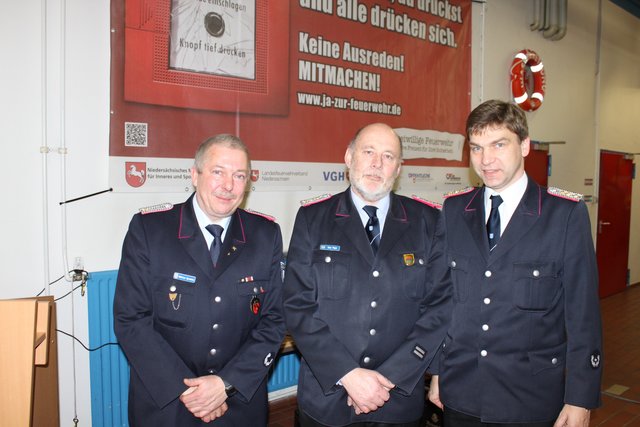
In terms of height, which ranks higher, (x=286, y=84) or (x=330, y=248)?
(x=286, y=84)

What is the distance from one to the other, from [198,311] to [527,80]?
202 inches

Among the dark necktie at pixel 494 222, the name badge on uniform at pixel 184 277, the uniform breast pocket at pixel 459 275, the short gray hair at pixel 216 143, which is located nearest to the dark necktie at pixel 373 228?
the uniform breast pocket at pixel 459 275

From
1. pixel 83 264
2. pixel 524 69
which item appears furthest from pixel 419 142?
pixel 83 264

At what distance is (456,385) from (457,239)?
21.5 inches

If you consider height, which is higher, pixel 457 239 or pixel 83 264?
pixel 457 239

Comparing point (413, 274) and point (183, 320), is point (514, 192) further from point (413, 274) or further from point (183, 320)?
point (183, 320)

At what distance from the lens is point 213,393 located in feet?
5.77

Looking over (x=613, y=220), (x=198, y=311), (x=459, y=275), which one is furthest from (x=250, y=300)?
(x=613, y=220)

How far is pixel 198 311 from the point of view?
5.99ft

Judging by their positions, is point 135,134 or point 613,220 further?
point 613,220

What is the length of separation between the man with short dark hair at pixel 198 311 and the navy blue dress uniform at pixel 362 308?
0.19 m

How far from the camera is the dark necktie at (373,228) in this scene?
1872 mm

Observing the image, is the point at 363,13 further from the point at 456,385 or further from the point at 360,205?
the point at 456,385

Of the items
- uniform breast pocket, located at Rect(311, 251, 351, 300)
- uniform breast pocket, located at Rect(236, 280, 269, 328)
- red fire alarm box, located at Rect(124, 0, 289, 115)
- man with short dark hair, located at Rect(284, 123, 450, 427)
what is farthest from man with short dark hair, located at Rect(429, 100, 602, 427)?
red fire alarm box, located at Rect(124, 0, 289, 115)
